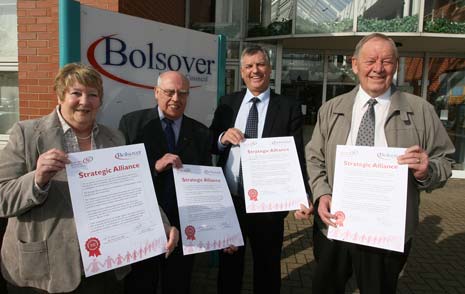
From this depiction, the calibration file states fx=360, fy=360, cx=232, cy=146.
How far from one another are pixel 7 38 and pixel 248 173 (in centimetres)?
447

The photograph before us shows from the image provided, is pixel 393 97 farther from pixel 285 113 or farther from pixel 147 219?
pixel 147 219

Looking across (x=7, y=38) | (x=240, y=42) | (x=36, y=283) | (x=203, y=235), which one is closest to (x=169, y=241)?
(x=203, y=235)

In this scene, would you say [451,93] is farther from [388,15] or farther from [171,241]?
[171,241]

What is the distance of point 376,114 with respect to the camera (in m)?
2.10

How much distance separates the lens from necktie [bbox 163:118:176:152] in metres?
2.42

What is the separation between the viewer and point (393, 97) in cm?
208

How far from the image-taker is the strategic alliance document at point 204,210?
222cm

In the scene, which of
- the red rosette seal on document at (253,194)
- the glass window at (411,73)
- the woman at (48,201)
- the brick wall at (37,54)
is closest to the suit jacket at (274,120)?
the red rosette seal on document at (253,194)

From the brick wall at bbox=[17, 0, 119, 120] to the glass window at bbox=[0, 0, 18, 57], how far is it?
1.24 metres

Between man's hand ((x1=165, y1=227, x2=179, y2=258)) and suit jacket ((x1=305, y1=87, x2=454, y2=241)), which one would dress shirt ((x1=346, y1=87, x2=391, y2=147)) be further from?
man's hand ((x1=165, y1=227, x2=179, y2=258))

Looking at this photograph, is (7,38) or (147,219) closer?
(147,219)

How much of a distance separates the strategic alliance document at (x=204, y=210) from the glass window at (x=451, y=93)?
28.2 feet

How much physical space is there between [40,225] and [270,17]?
7898mm

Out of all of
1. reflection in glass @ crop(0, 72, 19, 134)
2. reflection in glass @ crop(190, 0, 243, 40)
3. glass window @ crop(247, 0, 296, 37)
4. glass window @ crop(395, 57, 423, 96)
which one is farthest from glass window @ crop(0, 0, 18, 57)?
glass window @ crop(395, 57, 423, 96)
